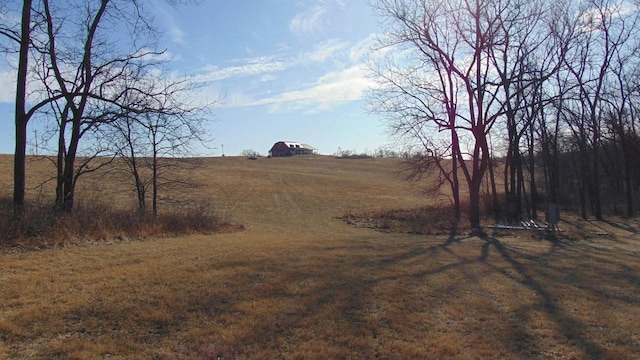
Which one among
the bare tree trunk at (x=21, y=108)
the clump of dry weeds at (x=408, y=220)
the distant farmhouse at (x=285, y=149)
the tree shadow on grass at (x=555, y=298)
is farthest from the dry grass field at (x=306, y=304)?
the distant farmhouse at (x=285, y=149)

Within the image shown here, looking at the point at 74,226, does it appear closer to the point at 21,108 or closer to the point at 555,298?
the point at 21,108

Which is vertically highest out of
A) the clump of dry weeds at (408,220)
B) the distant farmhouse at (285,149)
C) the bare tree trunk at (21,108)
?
the distant farmhouse at (285,149)

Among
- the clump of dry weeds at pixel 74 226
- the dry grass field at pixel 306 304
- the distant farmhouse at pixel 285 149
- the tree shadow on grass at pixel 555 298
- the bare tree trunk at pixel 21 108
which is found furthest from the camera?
the distant farmhouse at pixel 285 149

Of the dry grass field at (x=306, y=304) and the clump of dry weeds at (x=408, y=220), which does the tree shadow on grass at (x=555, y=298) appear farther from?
the clump of dry weeds at (x=408, y=220)

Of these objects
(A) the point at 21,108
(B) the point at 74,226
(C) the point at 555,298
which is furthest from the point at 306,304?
(A) the point at 21,108

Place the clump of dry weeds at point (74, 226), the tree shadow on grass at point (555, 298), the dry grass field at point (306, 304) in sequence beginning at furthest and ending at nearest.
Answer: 1. the clump of dry weeds at point (74, 226)
2. the tree shadow on grass at point (555, 298)
3. the dry grass field at point (306, 304)

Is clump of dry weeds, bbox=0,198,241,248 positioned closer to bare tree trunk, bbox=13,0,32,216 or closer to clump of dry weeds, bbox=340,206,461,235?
bare tree trunk, bbox=13,0,32,216

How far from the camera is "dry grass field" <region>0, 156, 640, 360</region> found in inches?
172

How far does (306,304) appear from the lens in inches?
225

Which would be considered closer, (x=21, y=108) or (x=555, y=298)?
(x=555, y=298)

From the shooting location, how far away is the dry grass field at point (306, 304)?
437cm

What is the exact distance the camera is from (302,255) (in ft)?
31.2

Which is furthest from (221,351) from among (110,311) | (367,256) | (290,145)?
(290,145)

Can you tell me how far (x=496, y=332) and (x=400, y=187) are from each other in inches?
2084
